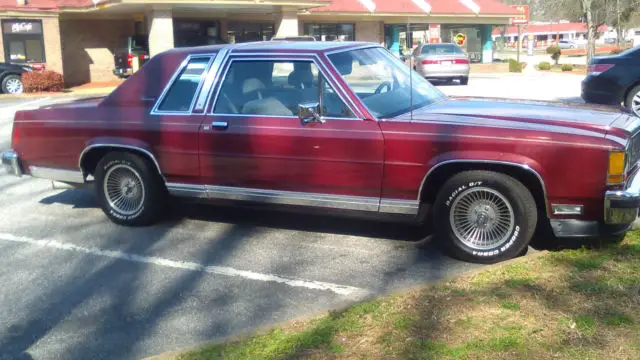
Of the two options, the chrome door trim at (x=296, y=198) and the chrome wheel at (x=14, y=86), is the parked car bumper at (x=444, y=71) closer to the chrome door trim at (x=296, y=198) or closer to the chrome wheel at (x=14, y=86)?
the chrome wheel at (x=14, y=86)

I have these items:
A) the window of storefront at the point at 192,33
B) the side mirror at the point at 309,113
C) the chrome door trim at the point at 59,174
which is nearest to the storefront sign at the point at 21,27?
the window of storefront at the point at 192,33

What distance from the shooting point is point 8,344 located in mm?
4168

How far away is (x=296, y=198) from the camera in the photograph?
18.6 ft

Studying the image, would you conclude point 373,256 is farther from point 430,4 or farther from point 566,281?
point 430,4

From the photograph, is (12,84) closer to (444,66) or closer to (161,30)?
(161,30)

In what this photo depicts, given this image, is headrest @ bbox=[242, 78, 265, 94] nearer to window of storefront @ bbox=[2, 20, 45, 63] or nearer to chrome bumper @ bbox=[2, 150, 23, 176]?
chrome bumper @ bbox=[2, 150, 23, 176]

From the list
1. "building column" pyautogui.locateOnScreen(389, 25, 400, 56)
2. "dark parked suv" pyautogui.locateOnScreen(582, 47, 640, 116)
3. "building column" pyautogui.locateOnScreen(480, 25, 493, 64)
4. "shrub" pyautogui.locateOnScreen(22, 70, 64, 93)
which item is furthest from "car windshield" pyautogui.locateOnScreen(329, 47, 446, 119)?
"building column" pyautogui.locateOnScreen(480, 25, 493, 64)

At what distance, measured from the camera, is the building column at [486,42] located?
36875mm

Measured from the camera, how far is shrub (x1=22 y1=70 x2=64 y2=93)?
23188mm

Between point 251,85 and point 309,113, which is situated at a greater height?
point 251,85

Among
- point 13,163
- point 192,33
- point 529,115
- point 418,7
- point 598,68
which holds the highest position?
point 418,7

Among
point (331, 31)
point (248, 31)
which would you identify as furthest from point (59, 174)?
point (331, 31)

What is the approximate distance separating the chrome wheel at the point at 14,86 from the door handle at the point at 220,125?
19.7 meters

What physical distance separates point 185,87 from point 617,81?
24.9 feet
